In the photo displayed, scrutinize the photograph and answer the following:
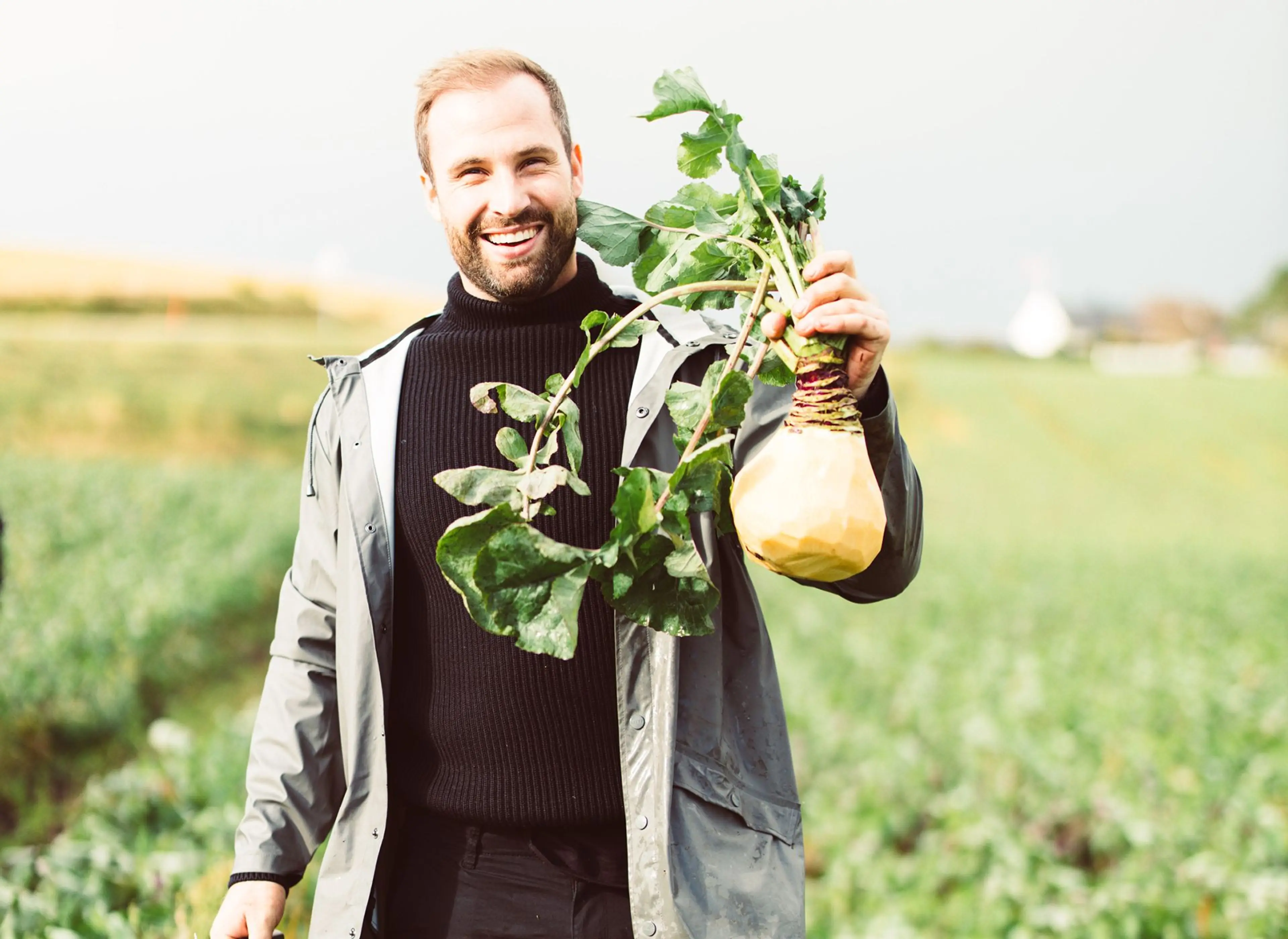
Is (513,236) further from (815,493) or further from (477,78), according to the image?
(815,493)

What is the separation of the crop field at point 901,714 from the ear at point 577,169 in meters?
2.09

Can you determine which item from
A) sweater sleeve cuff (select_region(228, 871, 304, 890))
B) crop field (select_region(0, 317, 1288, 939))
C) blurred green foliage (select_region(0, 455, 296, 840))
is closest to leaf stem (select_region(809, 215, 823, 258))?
sweater sleeve cuff (select_region(228, 871, 304, 890))

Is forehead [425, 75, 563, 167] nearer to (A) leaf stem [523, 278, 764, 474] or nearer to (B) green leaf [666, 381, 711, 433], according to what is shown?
(A) leaf stem [523, 278, 764, 474]

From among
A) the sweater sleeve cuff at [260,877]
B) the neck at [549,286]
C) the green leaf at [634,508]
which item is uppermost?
the neck at [549,286]

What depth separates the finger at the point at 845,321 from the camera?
1408mm

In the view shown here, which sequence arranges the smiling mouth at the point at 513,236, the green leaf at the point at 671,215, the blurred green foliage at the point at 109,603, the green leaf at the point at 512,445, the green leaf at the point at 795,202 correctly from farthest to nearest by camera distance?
1. the blurred green foliage at the point at 109,603
2. the smiling mouth at the point at 513,236
3. the green leaf at the point at 671,215
4. the green leaf at the point at 795,202
5. the green leaf at the point at 512,445

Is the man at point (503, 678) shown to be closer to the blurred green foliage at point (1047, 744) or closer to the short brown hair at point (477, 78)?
the short brown hair at point (477, 78)

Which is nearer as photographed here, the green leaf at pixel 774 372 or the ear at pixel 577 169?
the green leaf at pixel 774 372

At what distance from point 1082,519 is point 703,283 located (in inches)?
953

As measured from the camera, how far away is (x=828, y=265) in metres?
1.44

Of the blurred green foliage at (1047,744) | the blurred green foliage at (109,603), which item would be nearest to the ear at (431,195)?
the blurred green foliage at (1047,744)

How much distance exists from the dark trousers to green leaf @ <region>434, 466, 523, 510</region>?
28.1 inches

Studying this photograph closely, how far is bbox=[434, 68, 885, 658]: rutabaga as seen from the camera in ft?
4.45

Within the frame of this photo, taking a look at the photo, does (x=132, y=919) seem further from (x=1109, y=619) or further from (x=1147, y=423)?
(x=1147, y=423)
